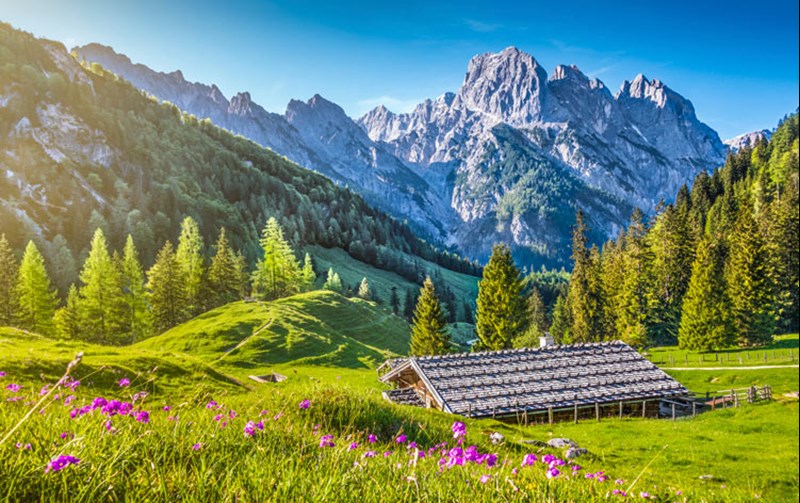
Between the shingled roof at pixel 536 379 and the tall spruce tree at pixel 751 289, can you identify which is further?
the tall spruce tree at pixel 751 289

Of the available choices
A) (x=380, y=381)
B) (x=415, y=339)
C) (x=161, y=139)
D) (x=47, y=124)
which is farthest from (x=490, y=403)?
(x=161, y=139)

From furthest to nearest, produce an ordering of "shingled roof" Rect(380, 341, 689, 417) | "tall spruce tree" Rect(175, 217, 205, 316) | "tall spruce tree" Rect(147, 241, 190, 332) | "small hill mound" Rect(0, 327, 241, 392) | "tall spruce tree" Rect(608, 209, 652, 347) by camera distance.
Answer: "tall spruce tree" Rect(175, 217, 205, 316)
"tall spruce tree" Rect(147, 241, 190, 332)
"tall spruce tree" Rect(608, 209, 652, 347)
"shingled roof" Rect(380, 341, 689, 417)
"small hill mound" Rect(0, 327, 241, 392)

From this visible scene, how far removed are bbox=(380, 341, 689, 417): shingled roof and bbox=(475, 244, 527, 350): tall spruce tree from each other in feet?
53.9

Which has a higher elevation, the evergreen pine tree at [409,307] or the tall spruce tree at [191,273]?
the tall spruce tree at [191,273]

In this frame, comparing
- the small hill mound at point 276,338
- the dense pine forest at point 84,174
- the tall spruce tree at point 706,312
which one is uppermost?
the dense pine forest at point 84,174

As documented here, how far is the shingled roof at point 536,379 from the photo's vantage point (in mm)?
34844

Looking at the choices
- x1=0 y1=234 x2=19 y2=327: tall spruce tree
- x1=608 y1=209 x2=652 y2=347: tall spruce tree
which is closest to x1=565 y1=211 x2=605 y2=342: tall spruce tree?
x1=608 y1=209 x2=652 y2=347: tall spruce tree

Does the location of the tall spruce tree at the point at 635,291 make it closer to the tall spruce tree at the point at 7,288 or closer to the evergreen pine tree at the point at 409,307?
the evergreen pine tree at the point at 409,307

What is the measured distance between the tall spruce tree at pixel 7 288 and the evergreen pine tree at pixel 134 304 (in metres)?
13.7

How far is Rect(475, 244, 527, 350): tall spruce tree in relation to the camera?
59.8 metres

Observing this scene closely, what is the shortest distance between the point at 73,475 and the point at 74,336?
78.7 metres

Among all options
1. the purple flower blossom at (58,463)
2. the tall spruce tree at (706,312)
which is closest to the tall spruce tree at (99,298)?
the purple flower blossom at (58,463)

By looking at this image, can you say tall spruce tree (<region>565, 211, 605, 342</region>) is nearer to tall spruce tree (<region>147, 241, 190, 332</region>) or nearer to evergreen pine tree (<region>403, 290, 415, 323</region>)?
tall spruce tree (<region>147, 241, 190, 332</region>)

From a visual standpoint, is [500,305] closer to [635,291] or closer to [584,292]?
[584,292]
